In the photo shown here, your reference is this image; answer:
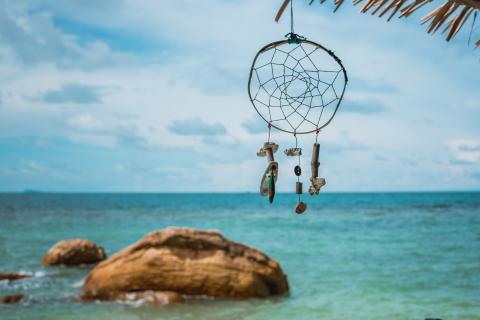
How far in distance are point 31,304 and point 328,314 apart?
595 centimetres

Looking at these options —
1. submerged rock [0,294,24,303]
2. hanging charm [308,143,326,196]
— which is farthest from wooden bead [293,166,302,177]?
submerged rock [0,294,24,303]

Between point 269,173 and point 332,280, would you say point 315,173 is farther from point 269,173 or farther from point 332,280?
point 332,280

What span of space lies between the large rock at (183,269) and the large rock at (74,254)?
17.6 ft

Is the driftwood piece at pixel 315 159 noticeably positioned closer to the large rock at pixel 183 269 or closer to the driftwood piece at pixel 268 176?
the driftwood piece at pixel 268 176

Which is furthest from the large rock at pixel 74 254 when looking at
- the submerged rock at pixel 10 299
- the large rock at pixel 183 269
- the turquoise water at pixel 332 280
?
the large rock at pixel 183 269

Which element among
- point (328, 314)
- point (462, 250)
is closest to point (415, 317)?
point (328, 314)

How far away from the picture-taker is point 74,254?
16.6 m

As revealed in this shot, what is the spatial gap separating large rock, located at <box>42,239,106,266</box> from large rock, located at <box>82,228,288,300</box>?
211 inches

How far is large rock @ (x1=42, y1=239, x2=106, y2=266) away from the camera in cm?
1662

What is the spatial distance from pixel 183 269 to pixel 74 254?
665cm

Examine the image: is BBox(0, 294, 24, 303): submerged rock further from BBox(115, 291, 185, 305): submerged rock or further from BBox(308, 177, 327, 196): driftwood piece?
BBox(308, 177, 327, 196): driftwood piece

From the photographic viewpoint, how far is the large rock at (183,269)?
11055 millimetres

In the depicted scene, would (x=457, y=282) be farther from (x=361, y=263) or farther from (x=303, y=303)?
(x=303, y=303)

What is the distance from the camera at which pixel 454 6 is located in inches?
178
